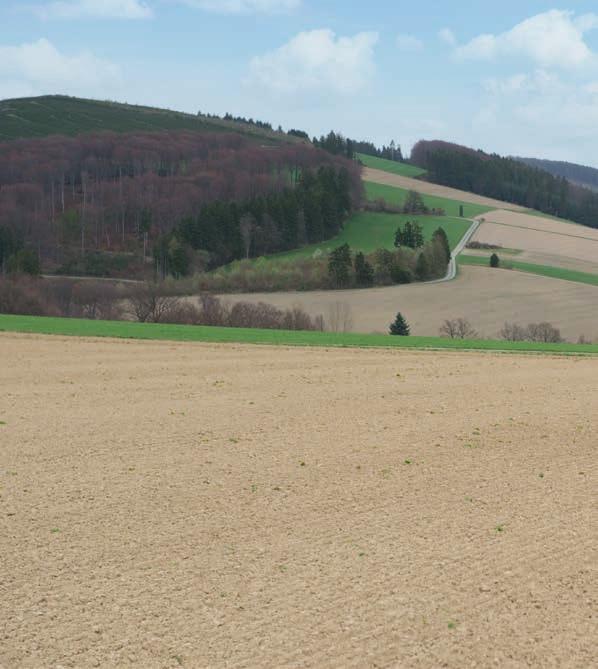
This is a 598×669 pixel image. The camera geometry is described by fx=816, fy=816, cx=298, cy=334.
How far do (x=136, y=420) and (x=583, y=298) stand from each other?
213 ft

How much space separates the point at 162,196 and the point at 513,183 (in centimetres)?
8777

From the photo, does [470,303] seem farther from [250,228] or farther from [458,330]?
Result: [250,228]

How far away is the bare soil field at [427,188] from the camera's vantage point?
150625mm

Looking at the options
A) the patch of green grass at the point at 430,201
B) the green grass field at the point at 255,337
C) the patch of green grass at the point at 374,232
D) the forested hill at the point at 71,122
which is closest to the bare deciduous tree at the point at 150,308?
the green grass field at the point at 255,337

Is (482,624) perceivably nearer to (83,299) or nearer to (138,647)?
(138,647)

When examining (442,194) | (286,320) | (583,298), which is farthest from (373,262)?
(442,194)

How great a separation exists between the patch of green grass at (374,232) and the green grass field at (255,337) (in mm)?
56754

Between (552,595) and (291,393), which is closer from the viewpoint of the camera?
(552,595)

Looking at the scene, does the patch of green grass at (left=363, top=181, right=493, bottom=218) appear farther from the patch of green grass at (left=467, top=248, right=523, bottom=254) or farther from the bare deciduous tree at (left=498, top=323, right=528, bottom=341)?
the bare deciduous tree at (left=498, top=323, right=528, bottom=341)

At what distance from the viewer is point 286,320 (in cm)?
5269

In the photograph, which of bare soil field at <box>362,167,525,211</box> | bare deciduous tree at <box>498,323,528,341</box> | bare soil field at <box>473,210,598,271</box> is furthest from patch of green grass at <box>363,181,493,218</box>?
bare deciduous tree at <box>498,323,528,341</box>

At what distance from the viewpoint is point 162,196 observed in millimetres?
118188

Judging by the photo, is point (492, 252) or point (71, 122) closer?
point (492, 252)

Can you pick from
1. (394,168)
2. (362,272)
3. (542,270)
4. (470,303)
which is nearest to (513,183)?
(394,168)
